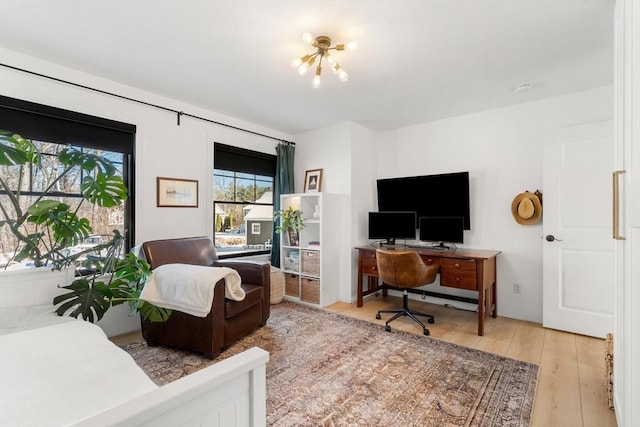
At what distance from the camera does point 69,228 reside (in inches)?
82.9

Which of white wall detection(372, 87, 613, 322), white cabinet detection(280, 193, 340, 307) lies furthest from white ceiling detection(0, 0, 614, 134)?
white cabinet detection(280, 193, 340, 307)

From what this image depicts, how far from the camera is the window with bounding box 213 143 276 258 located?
12.3ft

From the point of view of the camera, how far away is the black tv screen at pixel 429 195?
11.6 ft

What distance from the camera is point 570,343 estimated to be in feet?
8.68

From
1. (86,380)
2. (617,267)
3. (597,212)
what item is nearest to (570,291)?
(597,212)

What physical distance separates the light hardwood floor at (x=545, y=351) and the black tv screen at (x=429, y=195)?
110 cm

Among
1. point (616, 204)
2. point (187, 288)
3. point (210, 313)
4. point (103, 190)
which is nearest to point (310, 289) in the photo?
point (210, 313)

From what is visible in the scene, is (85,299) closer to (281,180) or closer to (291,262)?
(291,262)

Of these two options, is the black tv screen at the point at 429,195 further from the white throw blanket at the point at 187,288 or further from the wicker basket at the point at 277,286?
the white throw blanket at the point at 187,288

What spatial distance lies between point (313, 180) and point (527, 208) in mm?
2528

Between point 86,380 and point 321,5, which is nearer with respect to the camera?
point 86,380

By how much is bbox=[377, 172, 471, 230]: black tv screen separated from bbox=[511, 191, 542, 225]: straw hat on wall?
48 centimetres

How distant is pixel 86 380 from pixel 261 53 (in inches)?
86.8

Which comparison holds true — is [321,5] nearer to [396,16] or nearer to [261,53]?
[396,16]
